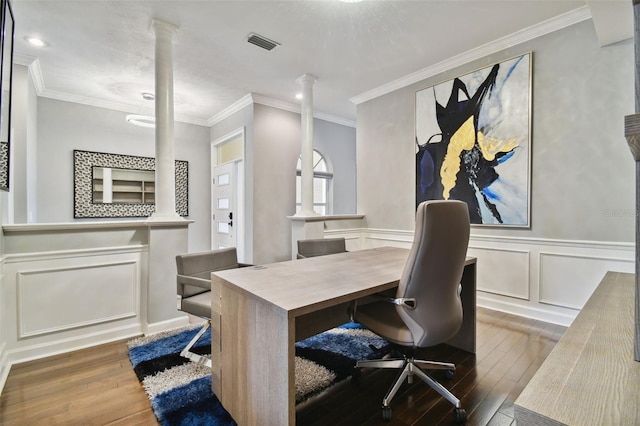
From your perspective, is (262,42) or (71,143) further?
(71,143)

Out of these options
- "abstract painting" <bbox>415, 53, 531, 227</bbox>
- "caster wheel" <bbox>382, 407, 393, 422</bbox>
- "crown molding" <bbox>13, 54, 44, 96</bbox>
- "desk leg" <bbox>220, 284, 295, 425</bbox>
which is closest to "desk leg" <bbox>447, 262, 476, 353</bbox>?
"caster wheel" <bbox>382, 407, 393, 422</bbox>

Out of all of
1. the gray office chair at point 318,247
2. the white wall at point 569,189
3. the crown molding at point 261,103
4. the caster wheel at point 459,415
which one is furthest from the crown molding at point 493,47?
the caster wheel at point 459,415

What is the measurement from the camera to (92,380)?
1.93m

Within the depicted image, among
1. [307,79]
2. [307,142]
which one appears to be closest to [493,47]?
[307,79]

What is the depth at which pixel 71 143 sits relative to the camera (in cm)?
426

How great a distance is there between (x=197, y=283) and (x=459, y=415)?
1684 millimetres

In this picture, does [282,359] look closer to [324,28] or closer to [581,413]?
[581,413]

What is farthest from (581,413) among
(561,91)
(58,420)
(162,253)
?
(561,91)

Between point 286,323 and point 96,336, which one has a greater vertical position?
point 286,323

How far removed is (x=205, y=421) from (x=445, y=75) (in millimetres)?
3923

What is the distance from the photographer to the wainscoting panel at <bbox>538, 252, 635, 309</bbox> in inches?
97.7

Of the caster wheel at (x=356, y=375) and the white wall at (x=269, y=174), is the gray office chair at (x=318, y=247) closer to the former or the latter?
the caster wheel at (x=356, y=375)

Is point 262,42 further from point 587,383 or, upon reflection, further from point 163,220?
point 587,383

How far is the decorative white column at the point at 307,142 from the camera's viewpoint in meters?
3.83
